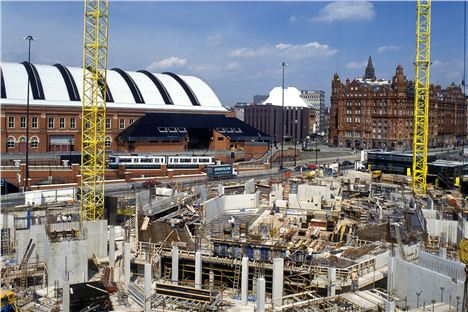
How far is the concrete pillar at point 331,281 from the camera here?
727 inches

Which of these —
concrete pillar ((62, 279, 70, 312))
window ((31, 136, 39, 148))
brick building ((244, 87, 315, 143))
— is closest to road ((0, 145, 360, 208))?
window ((31, 136, 39, 148))

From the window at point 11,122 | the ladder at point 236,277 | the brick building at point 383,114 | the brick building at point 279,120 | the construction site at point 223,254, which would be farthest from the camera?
the brick building at point 279,120

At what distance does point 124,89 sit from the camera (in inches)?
2501

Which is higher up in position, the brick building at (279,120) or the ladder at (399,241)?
the brick building at (279,120)

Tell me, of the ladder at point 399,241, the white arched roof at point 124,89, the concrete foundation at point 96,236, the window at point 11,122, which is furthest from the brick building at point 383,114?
the concrete foundation at point 96,236

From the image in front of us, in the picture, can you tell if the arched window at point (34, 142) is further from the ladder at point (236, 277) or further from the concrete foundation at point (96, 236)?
the ladder at point (236, 277)

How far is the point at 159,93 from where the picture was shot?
6638cm

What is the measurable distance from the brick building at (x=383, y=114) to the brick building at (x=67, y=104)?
31.7m

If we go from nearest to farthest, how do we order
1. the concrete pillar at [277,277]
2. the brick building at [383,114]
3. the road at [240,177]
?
the concrete pillar at [277,277] → the road at [240,177] → the brick building at [383,114]

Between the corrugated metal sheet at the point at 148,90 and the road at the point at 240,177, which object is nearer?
the road at the point at 240,177

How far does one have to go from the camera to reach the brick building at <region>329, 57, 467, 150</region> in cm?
8775

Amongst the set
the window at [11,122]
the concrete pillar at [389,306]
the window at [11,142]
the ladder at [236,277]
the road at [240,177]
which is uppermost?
the window at [11,122]

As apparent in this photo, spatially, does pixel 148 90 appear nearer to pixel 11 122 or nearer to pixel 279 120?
pixel 11 122

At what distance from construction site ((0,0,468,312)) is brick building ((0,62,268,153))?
21.4m
